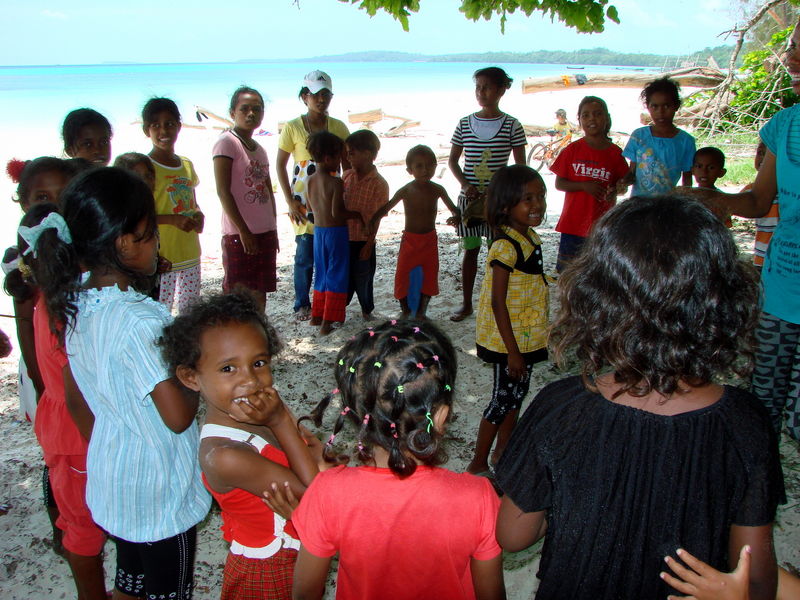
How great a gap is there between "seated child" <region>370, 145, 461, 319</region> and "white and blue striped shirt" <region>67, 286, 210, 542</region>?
2.90m

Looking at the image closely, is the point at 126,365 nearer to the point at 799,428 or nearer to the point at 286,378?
the point at 286,378

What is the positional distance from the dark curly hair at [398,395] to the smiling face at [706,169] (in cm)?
386

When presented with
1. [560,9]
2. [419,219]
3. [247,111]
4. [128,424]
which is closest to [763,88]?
[560,9]

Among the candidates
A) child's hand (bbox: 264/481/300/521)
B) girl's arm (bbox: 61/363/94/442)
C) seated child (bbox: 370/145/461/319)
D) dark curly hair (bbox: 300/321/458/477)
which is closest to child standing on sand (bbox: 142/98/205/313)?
seated child (bbox: 370/145/461/319)

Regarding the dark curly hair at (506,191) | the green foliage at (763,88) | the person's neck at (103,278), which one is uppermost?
the green foliage at (763,88)

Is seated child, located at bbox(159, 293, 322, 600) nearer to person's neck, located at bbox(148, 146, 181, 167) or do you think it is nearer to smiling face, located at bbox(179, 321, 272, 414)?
smiling face, located at bbox(179, 321, 272, 414)

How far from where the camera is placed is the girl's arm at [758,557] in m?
1.10

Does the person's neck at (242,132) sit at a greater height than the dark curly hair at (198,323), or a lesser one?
greater

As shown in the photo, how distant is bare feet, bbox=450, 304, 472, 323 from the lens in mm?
4836

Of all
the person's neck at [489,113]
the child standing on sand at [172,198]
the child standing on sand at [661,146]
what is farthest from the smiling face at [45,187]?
the child standing on sand at [661,146]

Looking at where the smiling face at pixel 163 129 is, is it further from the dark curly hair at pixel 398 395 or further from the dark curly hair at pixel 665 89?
the dark curly hair at pixel 665 89

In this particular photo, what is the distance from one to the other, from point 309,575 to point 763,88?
13692 mm

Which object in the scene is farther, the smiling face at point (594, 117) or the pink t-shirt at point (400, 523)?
the smiling face at point (594, 117)

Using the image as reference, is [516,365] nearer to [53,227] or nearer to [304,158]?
[53,227]
